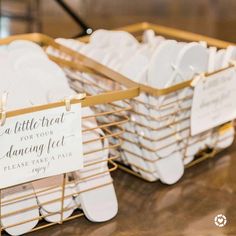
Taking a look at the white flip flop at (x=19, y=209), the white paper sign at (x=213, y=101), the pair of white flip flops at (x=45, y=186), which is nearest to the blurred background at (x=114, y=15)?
the white paper sign at (x=213, y=101)

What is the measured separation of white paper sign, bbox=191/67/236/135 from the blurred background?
1151 millimetres

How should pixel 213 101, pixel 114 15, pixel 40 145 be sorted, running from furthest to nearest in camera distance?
pixel 114 15, pixel 213 101, pixel 40 145

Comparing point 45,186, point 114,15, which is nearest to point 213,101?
point 45,186

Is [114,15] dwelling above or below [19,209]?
below

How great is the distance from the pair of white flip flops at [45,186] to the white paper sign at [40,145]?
4 centimetres

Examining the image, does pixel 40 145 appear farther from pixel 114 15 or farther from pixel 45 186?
pixel 114 15

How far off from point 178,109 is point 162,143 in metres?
0.06

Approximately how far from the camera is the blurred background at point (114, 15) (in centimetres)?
221

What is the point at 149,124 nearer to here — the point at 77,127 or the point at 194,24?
the point at 77,127

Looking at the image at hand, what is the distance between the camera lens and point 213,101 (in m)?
0.86

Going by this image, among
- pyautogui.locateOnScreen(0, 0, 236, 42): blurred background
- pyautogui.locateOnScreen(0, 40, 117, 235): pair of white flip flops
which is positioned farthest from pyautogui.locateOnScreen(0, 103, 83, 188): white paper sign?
pyautogui.locateOnScreen(0, 0, 236, 42): blurred background

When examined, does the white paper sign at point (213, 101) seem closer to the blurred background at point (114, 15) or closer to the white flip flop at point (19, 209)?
the white flip flop at point (19, 209)

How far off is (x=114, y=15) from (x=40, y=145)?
1972 mm

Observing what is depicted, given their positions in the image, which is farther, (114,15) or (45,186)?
(114,15)
